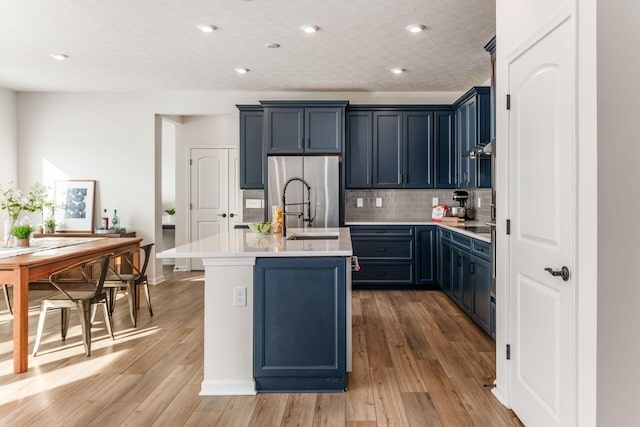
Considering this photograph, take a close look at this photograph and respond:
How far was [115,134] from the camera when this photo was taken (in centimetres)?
649

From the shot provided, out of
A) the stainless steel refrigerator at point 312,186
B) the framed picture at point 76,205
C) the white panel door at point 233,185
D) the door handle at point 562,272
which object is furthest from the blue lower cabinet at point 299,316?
the white panel door at point 233,185

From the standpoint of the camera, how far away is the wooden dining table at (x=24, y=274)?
3.23 metres

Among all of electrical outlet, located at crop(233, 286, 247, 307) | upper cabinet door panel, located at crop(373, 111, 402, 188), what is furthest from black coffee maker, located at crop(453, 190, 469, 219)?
electrical outlet, located at crop(233, 286, 247, 307)

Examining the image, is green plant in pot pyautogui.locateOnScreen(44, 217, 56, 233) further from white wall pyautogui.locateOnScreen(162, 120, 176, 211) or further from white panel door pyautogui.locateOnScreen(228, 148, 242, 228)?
white panel door pyautogui.locateOnScreen(228, 148, 242, 228)

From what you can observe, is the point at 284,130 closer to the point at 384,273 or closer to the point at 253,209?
the point at 253,209

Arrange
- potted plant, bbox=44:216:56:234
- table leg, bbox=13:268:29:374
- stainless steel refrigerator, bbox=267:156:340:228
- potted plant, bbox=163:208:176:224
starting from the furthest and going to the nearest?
potted plant, bbox=163:208:176:224 < potted plant, bbox=44:216:56:234 < stainless steel refrigerator, bbox=267:156:340:228 < table leg, bbox=13:268:29:374

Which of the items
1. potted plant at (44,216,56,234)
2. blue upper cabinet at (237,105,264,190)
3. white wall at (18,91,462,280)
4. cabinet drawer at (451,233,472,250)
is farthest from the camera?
white wall at (18,91,462,280)

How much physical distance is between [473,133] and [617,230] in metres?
3.80

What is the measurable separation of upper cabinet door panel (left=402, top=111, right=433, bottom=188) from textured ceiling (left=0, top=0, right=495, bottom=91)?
429mm

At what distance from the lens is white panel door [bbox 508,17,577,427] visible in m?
1.97

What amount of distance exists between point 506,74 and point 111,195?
18.2ft

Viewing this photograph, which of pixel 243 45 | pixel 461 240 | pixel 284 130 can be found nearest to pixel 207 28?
pixel 243 45

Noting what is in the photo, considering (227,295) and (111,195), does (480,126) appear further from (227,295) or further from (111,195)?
(111,195)

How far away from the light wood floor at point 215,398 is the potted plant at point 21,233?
0.81m
